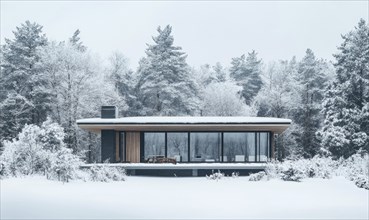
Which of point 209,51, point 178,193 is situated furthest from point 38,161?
point 209,51

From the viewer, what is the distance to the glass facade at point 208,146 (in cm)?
2520

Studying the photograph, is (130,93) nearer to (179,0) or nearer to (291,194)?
(291,194)

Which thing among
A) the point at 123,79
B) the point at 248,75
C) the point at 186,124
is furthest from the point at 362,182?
the point at 248,75

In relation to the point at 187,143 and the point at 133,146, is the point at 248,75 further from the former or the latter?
the point at 133,146

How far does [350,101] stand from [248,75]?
2307 centimetres

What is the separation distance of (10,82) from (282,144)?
2597 centimetres

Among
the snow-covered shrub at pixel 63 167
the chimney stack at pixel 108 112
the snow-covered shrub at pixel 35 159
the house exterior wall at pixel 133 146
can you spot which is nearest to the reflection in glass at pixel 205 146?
the house exterior wall at pixel 133 146

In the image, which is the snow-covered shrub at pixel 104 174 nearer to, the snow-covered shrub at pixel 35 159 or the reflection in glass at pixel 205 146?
the snow-covered shrub at pixel 35 159

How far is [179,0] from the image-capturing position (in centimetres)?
11019

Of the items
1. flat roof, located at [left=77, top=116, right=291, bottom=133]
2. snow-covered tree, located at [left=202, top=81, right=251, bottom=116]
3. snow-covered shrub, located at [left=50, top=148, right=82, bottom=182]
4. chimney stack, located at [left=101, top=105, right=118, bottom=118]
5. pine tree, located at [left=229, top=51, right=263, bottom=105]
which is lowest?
snow-covered shrub, located at [left=50, top=148, right=82, bottom=182]

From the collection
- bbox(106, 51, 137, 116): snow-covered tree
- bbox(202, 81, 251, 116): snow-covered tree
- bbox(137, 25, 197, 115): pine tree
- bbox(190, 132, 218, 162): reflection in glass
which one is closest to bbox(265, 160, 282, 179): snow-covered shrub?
bbox(190, 132, 218, 162): reflection in glass

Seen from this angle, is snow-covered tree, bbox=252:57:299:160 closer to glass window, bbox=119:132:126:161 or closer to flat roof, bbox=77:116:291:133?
flat roof, bbox=77:116:291:133

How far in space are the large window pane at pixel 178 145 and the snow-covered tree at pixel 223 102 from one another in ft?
60.9

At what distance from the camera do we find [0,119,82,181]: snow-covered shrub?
1758 centimetres
